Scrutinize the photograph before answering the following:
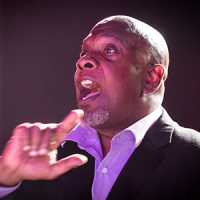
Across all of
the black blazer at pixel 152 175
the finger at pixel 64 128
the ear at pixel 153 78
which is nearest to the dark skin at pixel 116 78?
Answer: the ear at pixel 153 78

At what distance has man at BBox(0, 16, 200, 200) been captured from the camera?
100cm

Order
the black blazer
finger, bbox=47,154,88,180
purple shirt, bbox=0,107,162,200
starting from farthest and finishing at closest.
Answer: purple shirt, bbox=0,107,162,200, the black blazer, finger, bbox=47,154,88,180

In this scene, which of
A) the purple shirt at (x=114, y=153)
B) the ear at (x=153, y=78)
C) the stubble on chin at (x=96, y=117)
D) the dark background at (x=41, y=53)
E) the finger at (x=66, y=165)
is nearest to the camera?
the finger at (x=66, y=165)

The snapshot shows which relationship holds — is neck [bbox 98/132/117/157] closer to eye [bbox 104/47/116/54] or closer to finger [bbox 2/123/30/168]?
eye [bbox 104/47/116/54]

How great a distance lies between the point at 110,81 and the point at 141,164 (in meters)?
0.56

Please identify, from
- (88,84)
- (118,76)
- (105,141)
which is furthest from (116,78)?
(105,141)

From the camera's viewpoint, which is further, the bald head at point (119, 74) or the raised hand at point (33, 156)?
the bald head at point (119, 74)

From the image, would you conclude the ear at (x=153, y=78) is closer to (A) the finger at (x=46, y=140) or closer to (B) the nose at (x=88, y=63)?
(B) the nose at (x=88, y=63)

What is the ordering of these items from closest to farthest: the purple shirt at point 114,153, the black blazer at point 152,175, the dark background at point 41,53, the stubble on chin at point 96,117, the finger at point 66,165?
the finger at point 66,165, the black blazer at point 152,175, the purple shirt at point 114,153, the stubble on chin at point 96,117, the dark background at point 41,53

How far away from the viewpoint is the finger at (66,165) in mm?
932

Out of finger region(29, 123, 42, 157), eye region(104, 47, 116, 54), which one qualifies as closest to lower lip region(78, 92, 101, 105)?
Result: eye region(104, 47, 116, 54)

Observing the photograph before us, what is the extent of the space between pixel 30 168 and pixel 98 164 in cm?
56

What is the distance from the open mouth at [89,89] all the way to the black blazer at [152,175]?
1.36 ft

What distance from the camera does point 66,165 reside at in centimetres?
94
